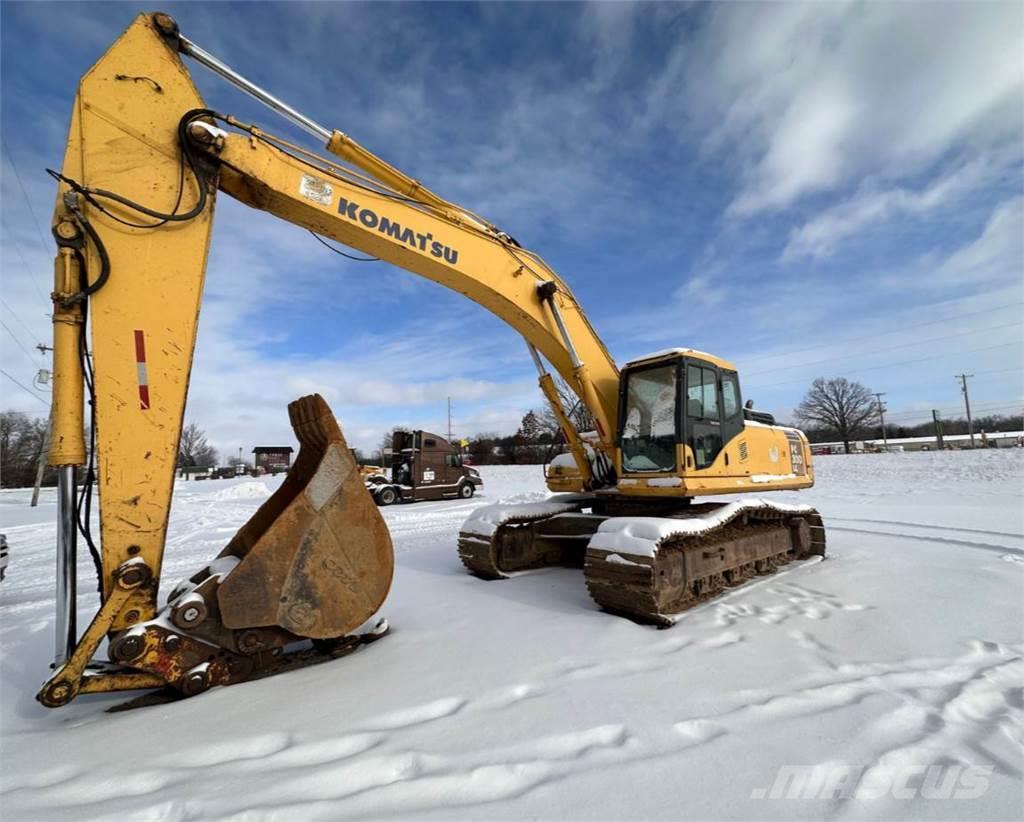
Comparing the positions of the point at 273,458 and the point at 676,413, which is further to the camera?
→ the point at 273,458

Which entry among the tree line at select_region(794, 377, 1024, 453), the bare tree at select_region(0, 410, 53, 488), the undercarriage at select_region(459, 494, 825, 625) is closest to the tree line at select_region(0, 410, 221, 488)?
the bare tree at select_region(0, 410, 53, 488)

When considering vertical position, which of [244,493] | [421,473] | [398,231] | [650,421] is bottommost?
[244,493]

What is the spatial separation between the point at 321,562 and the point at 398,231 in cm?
280

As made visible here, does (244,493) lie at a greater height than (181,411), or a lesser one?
lesser

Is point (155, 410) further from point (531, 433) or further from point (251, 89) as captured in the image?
point (531, 433)

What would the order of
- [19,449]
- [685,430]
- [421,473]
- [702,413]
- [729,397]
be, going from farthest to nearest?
[19,449] < [421,473] < [729,397] < [702,413] < [685,430]

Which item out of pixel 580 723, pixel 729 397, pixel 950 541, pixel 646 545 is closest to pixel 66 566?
pixel 580 723

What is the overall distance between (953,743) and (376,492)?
16.3 metres

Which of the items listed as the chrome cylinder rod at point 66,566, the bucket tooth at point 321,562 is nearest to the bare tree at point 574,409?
the bucket tooth at point 321,562

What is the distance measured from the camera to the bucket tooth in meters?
3.03

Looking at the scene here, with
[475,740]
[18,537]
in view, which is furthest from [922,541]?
[18,537]

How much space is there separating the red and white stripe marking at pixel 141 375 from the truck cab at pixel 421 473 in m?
14.6

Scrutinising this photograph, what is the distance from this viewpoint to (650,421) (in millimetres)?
5516

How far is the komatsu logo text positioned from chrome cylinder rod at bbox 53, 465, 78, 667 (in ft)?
8.51
